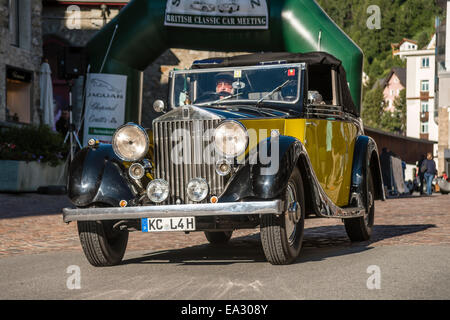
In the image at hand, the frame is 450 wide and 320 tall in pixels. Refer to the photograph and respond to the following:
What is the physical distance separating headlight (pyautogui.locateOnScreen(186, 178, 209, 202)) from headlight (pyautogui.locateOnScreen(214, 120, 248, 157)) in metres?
0.30

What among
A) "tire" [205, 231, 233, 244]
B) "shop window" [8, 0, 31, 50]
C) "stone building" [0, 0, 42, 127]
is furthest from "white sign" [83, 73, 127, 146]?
"tire" [205, 231, 233, 244]

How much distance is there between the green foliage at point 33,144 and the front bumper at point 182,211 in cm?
1225

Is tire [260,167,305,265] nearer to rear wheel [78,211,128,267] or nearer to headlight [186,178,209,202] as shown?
headlight [186,178,209,202]

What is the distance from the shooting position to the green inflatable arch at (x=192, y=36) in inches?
661

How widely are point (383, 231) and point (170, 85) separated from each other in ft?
11.6

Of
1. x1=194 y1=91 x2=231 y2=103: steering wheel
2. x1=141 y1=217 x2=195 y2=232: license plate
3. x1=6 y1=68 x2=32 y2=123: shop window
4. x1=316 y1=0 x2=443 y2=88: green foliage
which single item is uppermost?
x1=316 y1=0 x2=443 y2=88: green foliage

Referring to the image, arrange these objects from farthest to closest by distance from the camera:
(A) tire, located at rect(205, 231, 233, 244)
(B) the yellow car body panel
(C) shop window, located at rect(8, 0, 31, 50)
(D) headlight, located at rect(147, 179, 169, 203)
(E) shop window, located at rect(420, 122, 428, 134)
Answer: (E) shop window, located at rect(420, 122, 428, 134) → (C) shop window, located at rect(8, 0, 31, 50) → (A) tire, located at rect(205, 231, 233, 244) → (B) the yellow car body panel → (D) headlight, located at rect(147, 179, 169, 203)

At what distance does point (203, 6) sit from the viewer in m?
17.6

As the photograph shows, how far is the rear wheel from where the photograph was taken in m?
6.17

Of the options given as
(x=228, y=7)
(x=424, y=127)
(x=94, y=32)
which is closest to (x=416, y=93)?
(x=424, y=127)

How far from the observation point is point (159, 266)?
20.7ft

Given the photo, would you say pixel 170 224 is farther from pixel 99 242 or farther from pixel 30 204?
pixel 30 204

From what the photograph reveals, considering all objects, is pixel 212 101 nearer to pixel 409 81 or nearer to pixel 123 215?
pixel 123 215
